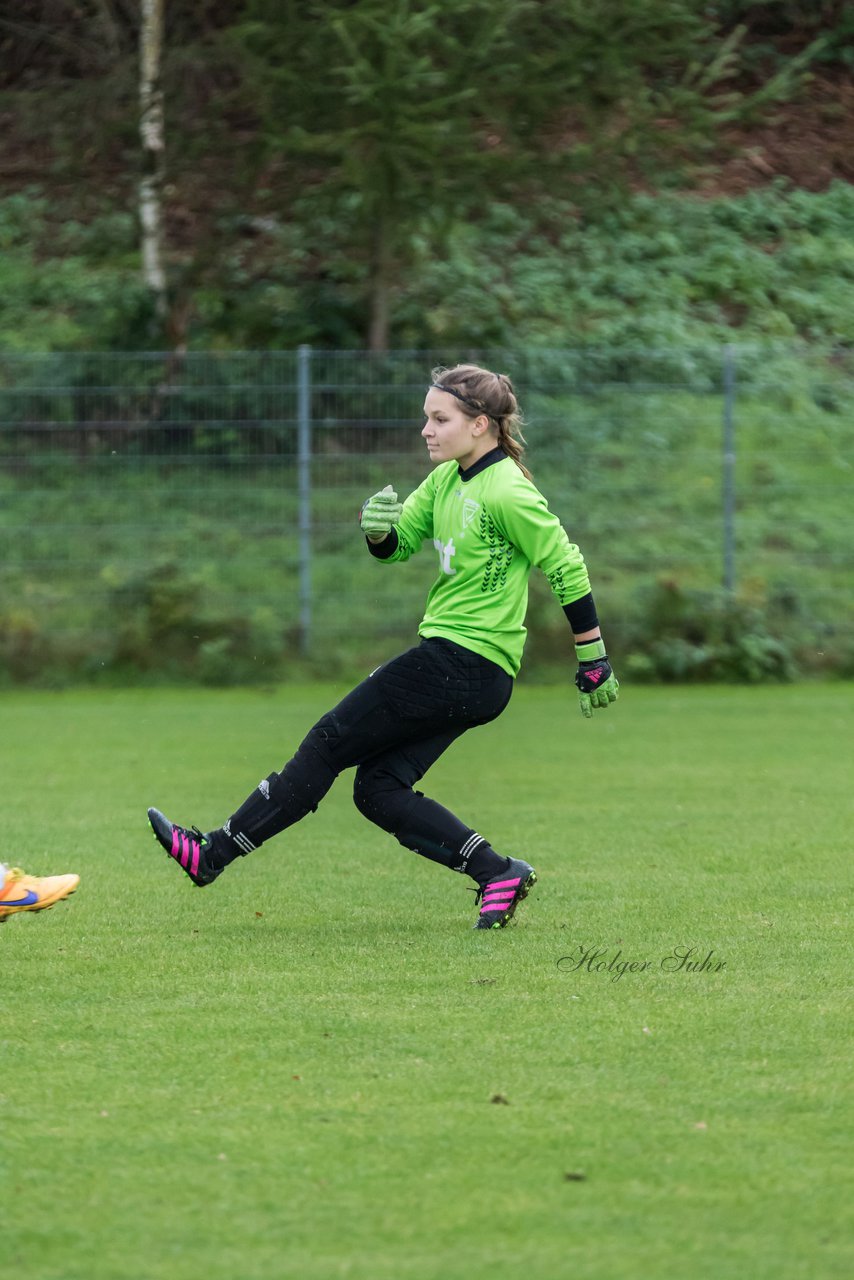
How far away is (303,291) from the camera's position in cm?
1897

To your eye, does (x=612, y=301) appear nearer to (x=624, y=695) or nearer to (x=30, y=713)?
(x=624, y=695)

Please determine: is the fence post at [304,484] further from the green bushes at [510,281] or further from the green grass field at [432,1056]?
the green grass field at [432,1056]

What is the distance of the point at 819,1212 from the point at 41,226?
20016 millimetres

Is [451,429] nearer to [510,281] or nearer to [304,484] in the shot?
[304,484]

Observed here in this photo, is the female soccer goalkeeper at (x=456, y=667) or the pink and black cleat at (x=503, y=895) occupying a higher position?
the female soccer goalkeeper at (x=456, y=667)

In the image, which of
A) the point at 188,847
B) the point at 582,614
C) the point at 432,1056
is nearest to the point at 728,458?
the point at 582,614

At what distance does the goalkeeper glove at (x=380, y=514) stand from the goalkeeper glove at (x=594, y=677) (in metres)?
0.76

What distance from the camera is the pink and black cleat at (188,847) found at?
591 cm

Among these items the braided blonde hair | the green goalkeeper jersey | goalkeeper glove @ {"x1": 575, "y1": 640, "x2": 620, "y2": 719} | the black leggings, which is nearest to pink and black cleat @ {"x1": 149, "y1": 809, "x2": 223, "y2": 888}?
the black leggings

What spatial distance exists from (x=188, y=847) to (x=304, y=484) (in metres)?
8.93

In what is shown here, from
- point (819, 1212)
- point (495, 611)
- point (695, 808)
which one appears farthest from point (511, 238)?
point (819, 1212)

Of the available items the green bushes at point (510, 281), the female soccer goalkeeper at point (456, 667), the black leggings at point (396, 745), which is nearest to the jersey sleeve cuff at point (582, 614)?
the female soccer goalkeeper at point (456, 667)

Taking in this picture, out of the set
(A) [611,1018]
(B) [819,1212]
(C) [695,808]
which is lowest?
(C) [695,808]

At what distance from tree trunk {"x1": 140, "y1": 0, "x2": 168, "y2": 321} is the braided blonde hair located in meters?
12.4
